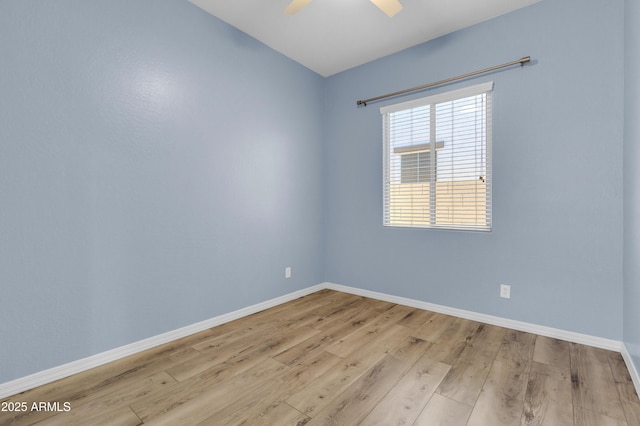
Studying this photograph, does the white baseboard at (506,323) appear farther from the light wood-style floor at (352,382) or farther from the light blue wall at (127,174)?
the light blue wall at (127,174)

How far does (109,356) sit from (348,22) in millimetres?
3293

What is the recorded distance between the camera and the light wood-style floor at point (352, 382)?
1.47 meters

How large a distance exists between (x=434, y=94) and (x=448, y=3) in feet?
2.51

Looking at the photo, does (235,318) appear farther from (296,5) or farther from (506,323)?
(296,5)

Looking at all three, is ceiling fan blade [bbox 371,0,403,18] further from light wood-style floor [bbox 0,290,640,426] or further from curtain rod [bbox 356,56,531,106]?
light wood-style floor [bbox 0,290,640,426]

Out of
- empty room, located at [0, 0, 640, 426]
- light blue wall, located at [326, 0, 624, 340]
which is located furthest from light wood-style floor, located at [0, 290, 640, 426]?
light blue wall, located at [326, 0, 624, 340]

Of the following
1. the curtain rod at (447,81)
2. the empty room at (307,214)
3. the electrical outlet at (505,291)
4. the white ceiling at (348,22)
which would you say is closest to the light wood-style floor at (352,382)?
the empty room at (307,214)

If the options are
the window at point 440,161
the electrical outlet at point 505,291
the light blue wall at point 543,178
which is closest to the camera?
the light blue wall at point 543,178

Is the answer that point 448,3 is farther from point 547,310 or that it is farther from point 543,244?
point 547,310

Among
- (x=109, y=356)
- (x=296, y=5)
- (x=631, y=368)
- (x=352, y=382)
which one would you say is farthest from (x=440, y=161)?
(x=109, y=356)

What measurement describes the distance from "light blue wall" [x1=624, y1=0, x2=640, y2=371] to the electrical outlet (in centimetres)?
70

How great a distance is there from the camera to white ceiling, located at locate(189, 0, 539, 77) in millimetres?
2441

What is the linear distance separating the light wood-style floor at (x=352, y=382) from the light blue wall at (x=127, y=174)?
40 centimetres

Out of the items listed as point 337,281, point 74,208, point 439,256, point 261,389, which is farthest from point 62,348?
point 439,256
